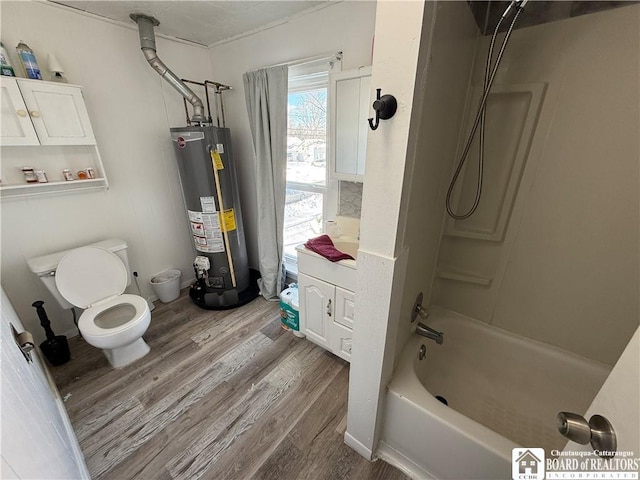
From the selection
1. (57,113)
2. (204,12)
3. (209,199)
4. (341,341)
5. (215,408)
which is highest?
(204,12)

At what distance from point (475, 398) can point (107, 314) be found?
2.53 meters

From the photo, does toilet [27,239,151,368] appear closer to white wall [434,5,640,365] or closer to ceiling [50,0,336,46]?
ceiling [50,0,336,46]

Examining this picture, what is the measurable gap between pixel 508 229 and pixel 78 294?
2.79 m

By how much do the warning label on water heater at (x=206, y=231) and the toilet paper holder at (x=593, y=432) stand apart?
2.29 metres

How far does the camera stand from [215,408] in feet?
4.96

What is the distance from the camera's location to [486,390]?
148 centimetres

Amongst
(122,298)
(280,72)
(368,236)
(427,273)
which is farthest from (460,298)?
(122,298)

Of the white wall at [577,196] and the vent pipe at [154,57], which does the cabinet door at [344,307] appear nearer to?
the white wall at [577,196]

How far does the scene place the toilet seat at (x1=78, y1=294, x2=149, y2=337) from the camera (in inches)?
62.4

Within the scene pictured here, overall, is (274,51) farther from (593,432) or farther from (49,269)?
(593,432)

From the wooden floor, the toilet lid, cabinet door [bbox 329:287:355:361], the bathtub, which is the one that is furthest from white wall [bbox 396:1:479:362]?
the toilet lid

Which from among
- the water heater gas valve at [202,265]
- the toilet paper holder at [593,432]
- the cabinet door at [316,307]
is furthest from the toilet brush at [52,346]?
the toilet paper holder at [593,432]

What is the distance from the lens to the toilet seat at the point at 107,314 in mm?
1585

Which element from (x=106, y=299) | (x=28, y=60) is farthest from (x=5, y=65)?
(x=106, y=299)
